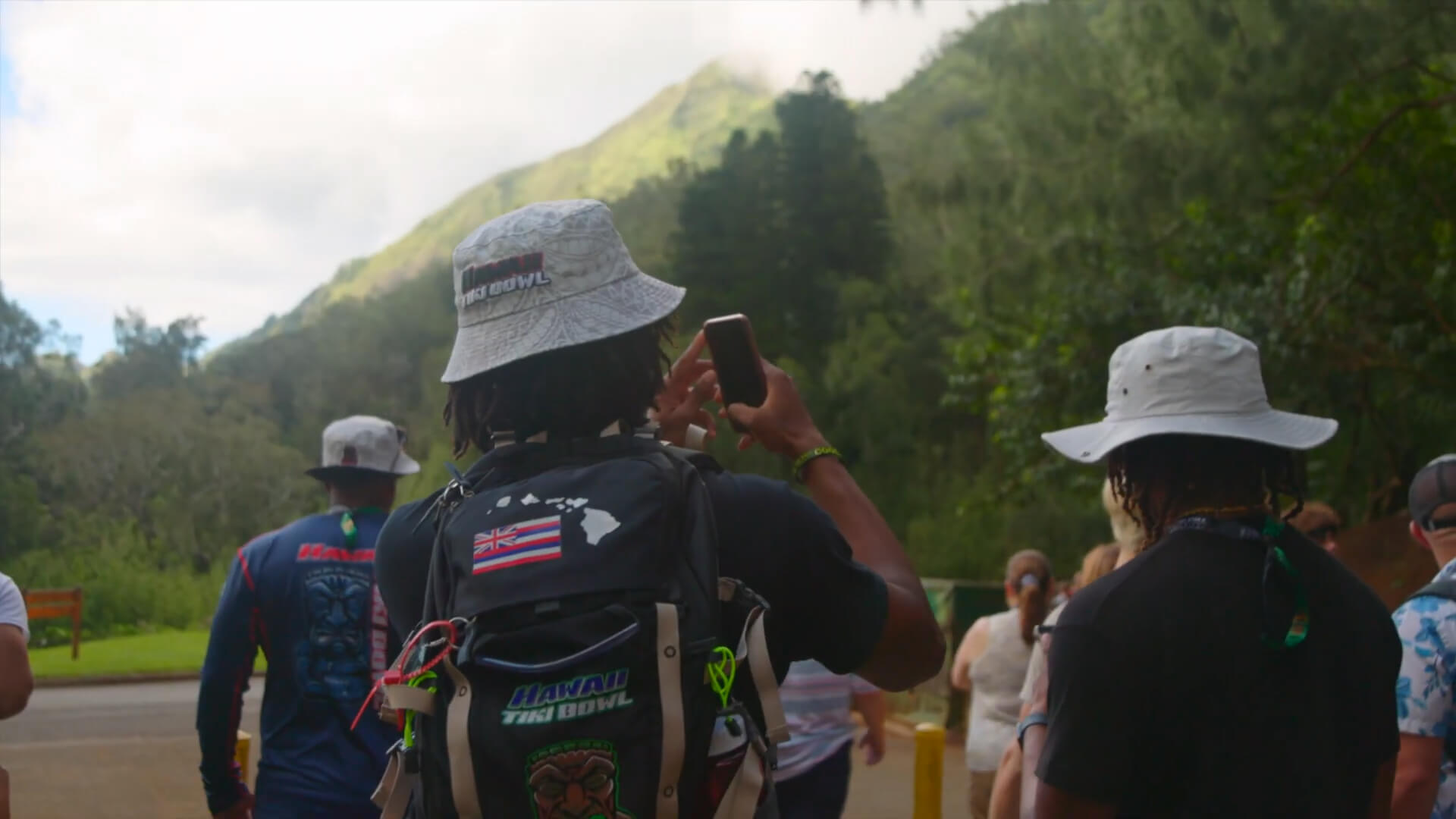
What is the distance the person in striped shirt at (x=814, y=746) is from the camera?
5230 mm

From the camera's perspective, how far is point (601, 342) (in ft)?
6.84

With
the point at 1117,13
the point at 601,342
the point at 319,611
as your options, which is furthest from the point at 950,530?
the point at 601,342

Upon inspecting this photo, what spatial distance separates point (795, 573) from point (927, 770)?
5409 millimetres

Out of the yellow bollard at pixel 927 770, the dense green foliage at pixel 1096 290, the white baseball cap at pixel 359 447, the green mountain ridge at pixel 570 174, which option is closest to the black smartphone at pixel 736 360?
the white baseball cap at pixel 359 447

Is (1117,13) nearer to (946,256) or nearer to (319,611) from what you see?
(946,256)

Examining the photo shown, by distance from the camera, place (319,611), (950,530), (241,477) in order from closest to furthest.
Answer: (319,611)
(241,477)
(950,530)

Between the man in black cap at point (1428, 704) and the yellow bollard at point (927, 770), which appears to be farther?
the yellow bollard at point (927, 770)

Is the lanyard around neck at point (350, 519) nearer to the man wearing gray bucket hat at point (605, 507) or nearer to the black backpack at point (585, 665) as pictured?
the man wearing gray bucket hat at point (605, 507)

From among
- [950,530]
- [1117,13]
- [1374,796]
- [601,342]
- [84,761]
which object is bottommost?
[950,530]

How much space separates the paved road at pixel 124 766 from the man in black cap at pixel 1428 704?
7632 mm

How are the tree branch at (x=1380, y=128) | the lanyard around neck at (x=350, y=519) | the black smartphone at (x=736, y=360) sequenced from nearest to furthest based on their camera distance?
the black smartphone at (x=736, y=360) < the lanyard around neck at (x=350, y=519) < the tree branch at (x=1380, y=128)

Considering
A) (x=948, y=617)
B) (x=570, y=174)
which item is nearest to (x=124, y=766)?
(x=948, y=617)

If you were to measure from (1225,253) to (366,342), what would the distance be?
42571mm

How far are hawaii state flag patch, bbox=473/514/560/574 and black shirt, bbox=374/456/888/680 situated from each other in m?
0.21
